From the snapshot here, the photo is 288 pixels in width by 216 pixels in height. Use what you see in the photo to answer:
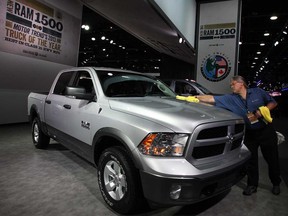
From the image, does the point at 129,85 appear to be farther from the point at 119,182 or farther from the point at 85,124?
the point at 119,182

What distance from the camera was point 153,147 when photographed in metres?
2.49

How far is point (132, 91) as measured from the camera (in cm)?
384

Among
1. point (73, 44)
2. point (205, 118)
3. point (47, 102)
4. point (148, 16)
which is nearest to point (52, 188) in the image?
point (47, 102)

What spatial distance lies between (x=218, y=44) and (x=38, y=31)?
6077 millimetres

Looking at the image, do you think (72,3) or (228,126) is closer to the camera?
(228,126)

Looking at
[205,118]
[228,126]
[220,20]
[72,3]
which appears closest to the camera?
[205,118]

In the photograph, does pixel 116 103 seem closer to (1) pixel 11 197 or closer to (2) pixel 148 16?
(1) pixel 11 197

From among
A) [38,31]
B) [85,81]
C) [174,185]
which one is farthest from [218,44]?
[174,185]

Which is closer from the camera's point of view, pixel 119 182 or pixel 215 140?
pixel 215 140

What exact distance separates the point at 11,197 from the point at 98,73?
1.92 metres

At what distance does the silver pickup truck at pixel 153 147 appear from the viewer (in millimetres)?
2396

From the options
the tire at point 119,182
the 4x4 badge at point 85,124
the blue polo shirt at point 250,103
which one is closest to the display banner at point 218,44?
the blue polo shirt at point 250,103

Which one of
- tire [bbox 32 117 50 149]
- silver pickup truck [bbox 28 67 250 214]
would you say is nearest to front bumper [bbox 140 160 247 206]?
silver pickup truck [bbox 28 67 250 214]

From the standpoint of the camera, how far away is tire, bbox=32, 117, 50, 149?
5332mm
